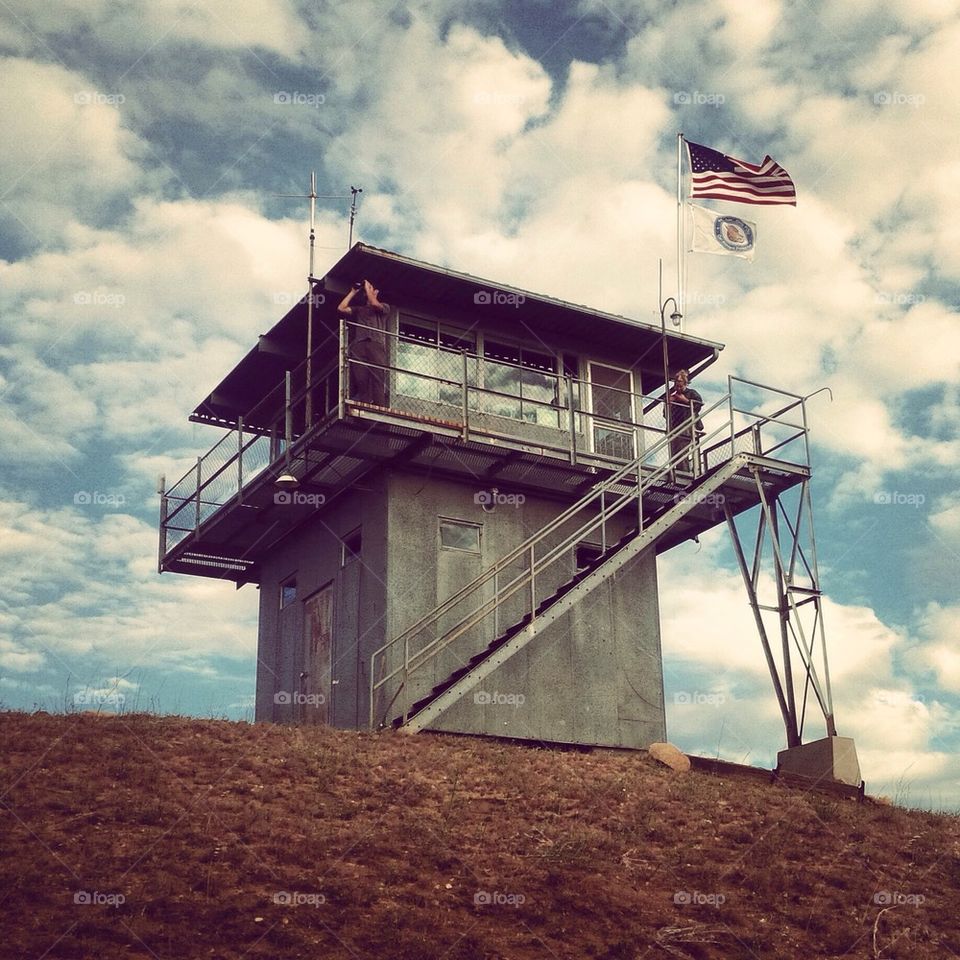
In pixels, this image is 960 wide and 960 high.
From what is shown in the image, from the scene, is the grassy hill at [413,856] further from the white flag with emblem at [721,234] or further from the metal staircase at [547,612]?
the white flag with emblem at [721,234]

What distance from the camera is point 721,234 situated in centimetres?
2298

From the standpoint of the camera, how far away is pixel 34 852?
11.2m

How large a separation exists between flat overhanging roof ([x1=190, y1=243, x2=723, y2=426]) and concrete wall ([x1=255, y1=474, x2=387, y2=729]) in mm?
3418

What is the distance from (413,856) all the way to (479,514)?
920 centimetres

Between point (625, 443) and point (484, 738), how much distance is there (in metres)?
6.35

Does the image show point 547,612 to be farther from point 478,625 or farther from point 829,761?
point 829,761

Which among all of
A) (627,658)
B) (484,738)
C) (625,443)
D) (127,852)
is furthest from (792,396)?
(127,852)

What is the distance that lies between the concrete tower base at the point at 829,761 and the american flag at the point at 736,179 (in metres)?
9.99

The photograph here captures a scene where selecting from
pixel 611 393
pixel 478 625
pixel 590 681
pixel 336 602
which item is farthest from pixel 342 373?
pixel 590 681

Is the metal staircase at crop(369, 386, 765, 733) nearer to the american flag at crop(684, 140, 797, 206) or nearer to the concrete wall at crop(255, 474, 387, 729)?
the concrete wall at crop(255, 474, 387, 729)

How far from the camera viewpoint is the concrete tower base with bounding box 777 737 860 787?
58.4 feet

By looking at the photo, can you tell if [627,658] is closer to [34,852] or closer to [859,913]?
[859,913]

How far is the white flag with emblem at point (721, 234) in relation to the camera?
22.7 m

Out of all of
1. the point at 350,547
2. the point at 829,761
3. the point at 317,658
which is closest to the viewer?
the point at 829,761
